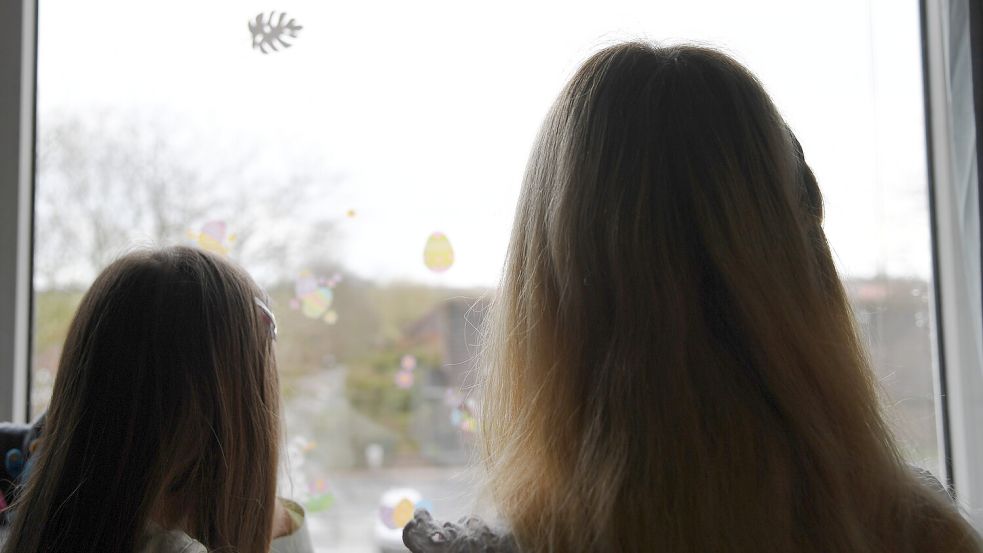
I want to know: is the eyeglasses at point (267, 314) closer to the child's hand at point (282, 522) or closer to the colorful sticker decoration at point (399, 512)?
the child's hand at point (282, 522)

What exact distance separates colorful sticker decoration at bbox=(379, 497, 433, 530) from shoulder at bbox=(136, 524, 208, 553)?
567mm

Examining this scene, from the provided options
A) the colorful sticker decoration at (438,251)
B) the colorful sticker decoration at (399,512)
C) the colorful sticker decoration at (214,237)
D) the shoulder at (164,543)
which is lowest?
the colorful sticker decoration at (399,512)

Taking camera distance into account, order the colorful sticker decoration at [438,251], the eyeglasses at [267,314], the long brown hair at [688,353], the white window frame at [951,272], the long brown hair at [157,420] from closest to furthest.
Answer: the long brown hair at [688,353]
the long brown hair at [157,420]
the eyeglasses at [267,314]
the white window frame at [951,272]
the colorful sticker decoration at [438,251]

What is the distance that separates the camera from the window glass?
4.43 feet

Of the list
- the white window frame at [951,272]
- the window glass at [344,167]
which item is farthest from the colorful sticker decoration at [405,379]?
the white window frame at [951,272]

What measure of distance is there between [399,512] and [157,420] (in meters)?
0.62

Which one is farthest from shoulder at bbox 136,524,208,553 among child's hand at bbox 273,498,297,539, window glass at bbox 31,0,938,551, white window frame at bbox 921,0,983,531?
white window frame at bbox 921,0,983,531

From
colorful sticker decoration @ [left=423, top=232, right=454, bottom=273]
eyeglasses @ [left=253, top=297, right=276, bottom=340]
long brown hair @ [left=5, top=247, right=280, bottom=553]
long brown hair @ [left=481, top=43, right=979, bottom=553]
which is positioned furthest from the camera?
colorful sticker decoration @ [left=423, top=232, right=454, bottom=273]

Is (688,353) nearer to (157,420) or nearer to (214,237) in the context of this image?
(157,420)

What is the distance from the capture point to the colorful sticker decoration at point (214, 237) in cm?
134

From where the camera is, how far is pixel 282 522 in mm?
1033

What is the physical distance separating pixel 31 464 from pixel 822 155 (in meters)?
1.25

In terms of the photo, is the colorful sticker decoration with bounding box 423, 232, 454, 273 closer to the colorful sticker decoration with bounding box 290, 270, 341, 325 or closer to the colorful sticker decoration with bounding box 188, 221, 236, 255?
the colorful sticker decoration with bounding box 290, 270, 341, 325

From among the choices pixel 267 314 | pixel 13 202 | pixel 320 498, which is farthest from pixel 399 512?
pixel 13 202
